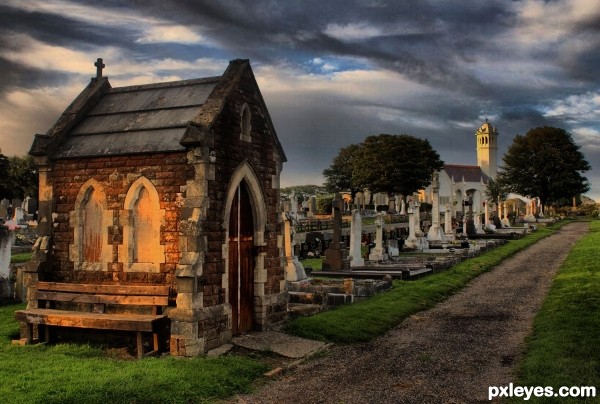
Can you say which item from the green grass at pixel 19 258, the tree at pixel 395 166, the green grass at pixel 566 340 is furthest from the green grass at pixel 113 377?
the tree at pixel 395 166

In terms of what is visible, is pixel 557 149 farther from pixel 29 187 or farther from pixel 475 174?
pixel 29 187

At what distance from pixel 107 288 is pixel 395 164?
67794 millimetres

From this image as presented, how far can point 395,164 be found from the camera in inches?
2963

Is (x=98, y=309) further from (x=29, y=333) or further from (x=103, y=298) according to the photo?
(x=29, y=333)

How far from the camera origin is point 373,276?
62.1 feet

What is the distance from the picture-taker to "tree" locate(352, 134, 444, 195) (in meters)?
75.2

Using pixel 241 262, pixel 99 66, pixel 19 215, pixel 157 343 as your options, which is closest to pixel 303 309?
pixel 241 262

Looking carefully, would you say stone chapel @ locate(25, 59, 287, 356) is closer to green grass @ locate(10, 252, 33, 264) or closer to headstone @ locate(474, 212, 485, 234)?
green grass @ locate(10, 252, 33, 264)

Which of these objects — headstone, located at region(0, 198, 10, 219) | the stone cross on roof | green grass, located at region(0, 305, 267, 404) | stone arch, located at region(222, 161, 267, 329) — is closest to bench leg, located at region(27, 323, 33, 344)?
green grass, located at region(0, 305, 267, 404)

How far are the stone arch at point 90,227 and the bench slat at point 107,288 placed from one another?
0.46 m

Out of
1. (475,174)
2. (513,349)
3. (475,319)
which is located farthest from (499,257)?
(475,174)

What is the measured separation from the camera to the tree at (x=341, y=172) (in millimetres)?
94688

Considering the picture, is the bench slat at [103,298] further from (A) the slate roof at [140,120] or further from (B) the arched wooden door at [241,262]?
(A) the slate roof at [140,120]

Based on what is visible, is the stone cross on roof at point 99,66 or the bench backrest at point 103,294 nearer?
the bench backrest at point 103,294
